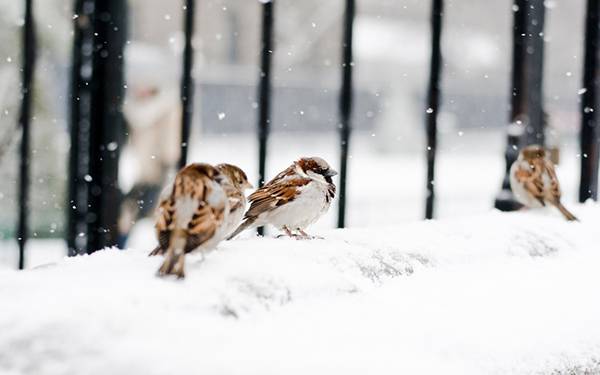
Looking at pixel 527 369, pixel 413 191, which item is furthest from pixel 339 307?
pixel 413 191

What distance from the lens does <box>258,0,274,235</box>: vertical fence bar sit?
7.91 ft

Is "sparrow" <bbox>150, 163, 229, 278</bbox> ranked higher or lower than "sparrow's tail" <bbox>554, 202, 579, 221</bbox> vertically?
higher

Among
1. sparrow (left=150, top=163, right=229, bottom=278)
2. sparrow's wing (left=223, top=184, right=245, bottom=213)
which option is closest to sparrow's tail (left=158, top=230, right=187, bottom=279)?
sparrow (left=150, top=163, right=229, bottom=278)

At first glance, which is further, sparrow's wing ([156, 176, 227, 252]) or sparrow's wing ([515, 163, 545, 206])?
sparrow's wing ([515, 163, 545, 206])

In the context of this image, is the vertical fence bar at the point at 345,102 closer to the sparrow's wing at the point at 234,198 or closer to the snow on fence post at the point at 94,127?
the snow on fence post at the point at 94,127

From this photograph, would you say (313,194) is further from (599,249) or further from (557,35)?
(557,35)

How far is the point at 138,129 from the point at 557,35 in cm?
413

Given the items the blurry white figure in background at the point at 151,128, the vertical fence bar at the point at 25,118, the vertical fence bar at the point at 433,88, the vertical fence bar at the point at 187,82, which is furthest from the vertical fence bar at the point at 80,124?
the blurry white figure in background at the point at 151,128

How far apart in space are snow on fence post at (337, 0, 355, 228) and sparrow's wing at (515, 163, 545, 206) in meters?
0.65

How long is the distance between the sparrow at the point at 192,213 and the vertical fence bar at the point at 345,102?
99 cm

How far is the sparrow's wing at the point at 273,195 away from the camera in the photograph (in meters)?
2.47

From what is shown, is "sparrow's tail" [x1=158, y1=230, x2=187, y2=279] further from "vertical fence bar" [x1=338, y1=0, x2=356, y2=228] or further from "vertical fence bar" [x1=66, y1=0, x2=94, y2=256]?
"vertical fence bar" [x1=338, y1=0, x2=356, y2=228]

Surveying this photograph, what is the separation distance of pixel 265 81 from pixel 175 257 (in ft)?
3.70

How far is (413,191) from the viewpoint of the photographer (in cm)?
1297
